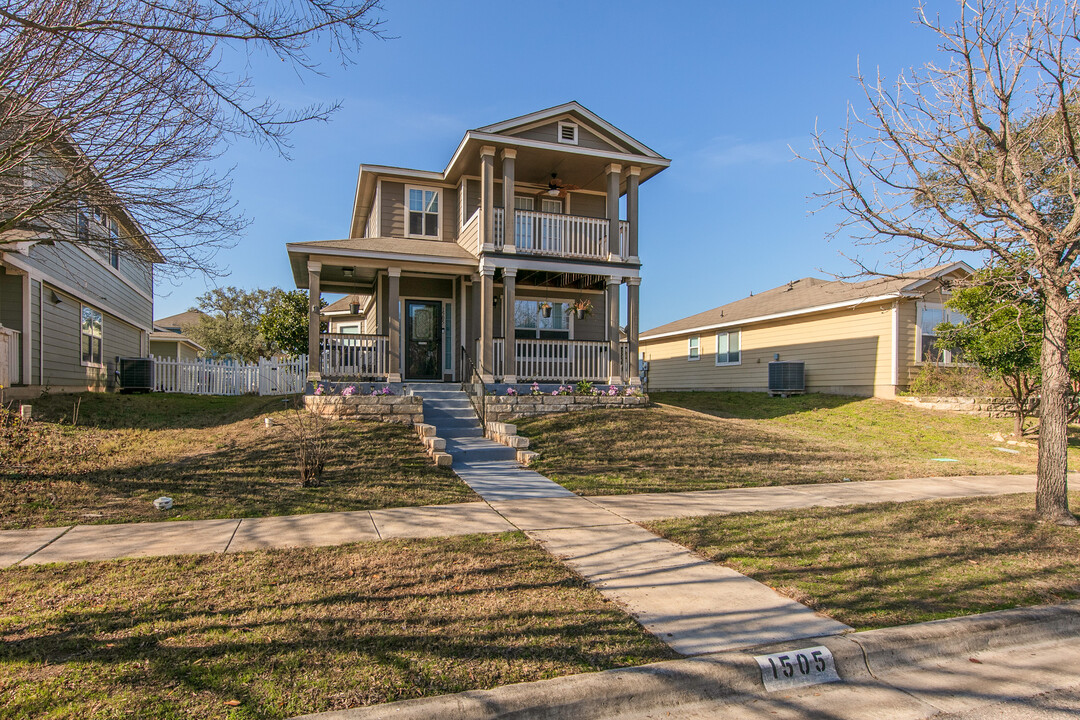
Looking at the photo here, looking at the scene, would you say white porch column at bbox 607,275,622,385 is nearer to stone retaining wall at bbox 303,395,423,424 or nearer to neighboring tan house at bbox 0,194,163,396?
stone retaining wall at bbox 303,395,423,424

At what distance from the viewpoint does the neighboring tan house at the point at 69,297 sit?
908 centimetres

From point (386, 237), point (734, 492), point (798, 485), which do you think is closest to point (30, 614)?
point (734, 492)

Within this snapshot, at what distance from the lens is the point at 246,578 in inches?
175

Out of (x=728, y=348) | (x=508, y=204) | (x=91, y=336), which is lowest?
(x=728, y=348)

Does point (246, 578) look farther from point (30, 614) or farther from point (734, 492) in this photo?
point (734, 492)

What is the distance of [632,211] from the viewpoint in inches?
582

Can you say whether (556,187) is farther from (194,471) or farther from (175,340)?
(175,340)

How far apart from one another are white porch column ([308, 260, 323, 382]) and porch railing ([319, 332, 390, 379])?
27cm

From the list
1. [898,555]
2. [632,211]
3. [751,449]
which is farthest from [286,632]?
[632,211]

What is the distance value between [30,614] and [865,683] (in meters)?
4.89

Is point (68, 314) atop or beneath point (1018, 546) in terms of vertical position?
atop

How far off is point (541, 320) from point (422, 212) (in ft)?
13.7

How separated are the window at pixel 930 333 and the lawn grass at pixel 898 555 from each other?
12062mm

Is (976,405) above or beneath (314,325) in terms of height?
beneath
